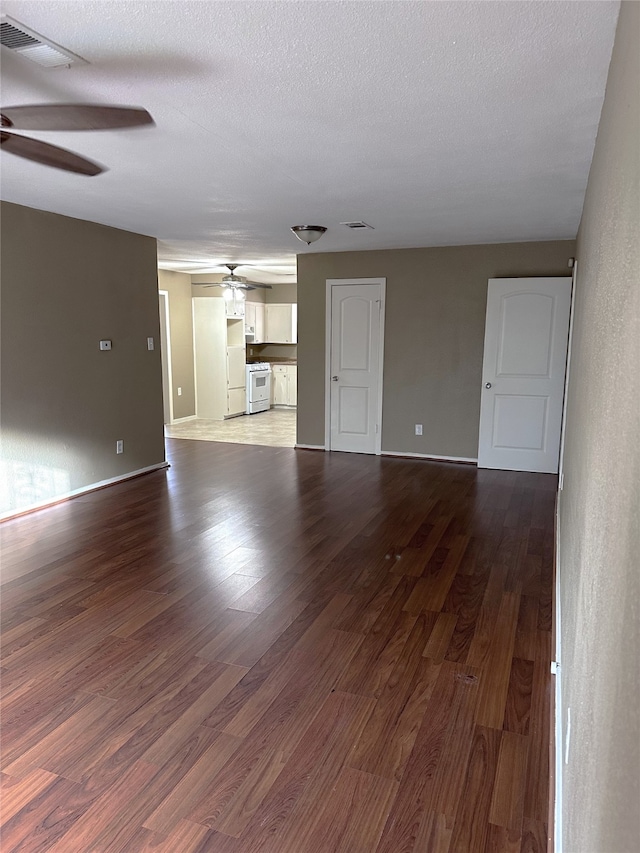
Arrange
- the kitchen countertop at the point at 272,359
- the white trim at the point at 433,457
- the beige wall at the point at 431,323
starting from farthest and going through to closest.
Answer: the kitchen countertop at the point at 272,359, the white trim at the point at 433,457, the beige wall at the point at 431,323

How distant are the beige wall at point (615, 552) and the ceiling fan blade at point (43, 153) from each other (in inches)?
82.8

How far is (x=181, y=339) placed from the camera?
29.5ft

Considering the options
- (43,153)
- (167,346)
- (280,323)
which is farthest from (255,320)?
(43,153)

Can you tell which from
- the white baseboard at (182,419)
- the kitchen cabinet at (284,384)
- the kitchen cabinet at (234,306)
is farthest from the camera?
the kitchen cabinet at (284,384)

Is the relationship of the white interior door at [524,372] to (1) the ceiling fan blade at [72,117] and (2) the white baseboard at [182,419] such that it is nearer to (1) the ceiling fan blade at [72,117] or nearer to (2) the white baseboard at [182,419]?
(1) the ceiling fan blade at [72,117]

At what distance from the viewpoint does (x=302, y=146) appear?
275cm

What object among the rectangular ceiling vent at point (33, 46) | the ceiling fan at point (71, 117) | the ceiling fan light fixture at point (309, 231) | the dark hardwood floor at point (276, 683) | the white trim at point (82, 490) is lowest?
the dark hardwood floor at point (276, 683)

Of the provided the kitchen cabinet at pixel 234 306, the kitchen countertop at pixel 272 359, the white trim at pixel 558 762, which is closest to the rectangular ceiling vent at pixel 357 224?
the white trim at pixel 558 762

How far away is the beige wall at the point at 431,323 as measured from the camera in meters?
5.82

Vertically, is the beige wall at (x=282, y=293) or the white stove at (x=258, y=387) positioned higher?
the beige wall at (x=282, y=293)

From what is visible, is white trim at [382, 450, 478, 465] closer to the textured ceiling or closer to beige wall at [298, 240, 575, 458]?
beige wall at [298, 240, 575, 458]

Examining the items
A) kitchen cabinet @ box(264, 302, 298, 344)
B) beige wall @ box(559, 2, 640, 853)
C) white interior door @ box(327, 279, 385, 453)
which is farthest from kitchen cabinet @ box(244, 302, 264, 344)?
beige wall @ box(559, 2, 640, 853)

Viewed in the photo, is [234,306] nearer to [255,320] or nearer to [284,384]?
[255,320]

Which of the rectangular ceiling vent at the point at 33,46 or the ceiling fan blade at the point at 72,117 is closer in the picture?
the rectangular ceiling vent at the point at 33,46
